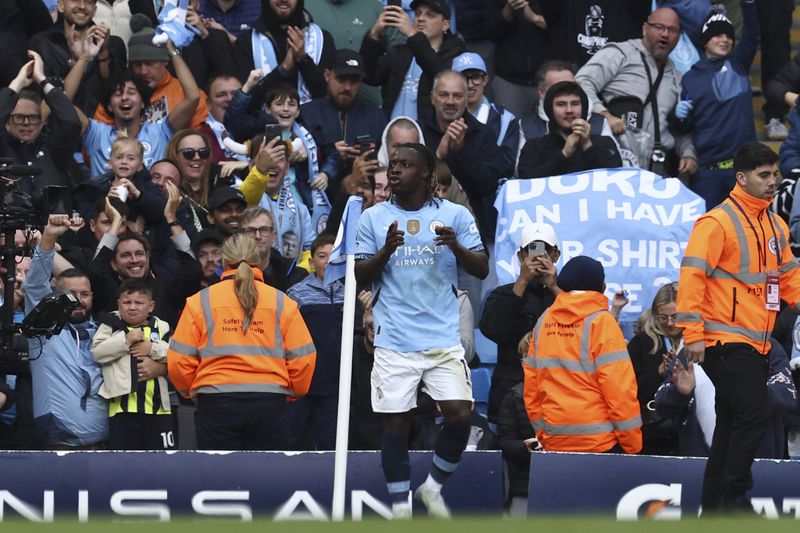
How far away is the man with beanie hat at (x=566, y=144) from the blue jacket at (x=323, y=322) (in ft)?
7.79

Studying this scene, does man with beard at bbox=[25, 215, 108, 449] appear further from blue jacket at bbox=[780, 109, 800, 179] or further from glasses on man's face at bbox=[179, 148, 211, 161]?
blue jacket at bbox=[780, 109, 800, 179]

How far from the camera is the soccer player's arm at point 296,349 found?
10.8 metres

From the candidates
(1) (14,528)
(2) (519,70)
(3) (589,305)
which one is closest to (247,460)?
(3) (589,305)

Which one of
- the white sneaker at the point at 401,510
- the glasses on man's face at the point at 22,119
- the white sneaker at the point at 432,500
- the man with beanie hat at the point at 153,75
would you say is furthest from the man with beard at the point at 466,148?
the white sneaker at the point at 401,510

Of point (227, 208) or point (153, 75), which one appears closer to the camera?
point (227, 208)

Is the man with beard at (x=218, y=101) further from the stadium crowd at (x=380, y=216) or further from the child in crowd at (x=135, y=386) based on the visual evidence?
the child in crowd at (x=135, y=386)

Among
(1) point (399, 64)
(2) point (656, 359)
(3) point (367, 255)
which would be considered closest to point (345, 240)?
(3) point (367, 255)

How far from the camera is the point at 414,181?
979 cm

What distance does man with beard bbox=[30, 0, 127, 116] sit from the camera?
567 inches

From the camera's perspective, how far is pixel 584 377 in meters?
10.4

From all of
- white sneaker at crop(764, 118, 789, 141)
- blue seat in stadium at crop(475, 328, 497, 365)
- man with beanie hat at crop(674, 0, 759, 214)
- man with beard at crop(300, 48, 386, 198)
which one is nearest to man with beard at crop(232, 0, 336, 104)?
man with beard at crop(300, 48, 386, 198)

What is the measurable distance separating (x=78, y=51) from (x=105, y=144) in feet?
3.03

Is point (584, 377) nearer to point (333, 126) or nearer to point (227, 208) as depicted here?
point (227, 208)

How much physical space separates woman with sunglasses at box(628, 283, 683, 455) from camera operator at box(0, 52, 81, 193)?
457cm
